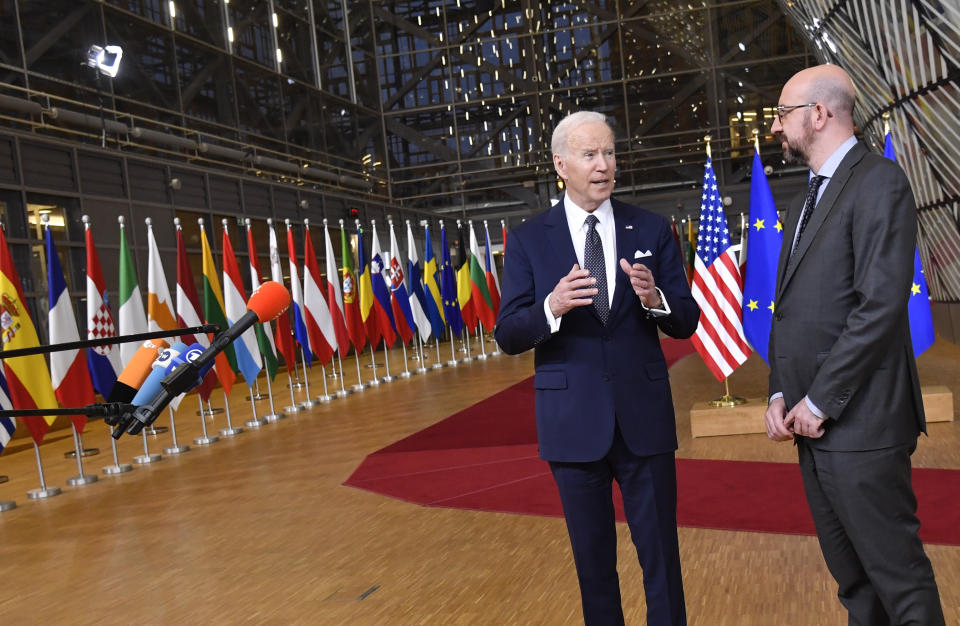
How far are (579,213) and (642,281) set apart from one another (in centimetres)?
38

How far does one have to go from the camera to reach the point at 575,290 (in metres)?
2.39

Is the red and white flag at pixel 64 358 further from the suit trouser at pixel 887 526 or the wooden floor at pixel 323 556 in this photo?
the suit trouser at pixel 887 526

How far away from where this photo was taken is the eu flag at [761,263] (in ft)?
23.4

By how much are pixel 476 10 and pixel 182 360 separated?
25.1m

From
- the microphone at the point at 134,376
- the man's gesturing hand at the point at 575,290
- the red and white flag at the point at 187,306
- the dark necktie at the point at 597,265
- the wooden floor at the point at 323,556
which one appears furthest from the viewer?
the red and white flag at the point at 187,306

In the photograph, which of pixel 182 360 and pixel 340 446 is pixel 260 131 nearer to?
pixel 340 446

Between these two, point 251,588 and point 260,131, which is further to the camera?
point 260,131

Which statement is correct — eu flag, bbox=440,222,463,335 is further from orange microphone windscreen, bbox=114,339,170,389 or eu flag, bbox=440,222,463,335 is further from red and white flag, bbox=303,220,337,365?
orange microphone windscreen, bbox=114,339,170,389

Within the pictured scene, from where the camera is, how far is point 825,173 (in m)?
2.37

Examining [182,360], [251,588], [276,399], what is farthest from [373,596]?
Answer: [276,399]

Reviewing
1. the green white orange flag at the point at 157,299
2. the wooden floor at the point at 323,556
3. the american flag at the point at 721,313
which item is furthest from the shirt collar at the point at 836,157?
the green white orange flag at the point at 157,299

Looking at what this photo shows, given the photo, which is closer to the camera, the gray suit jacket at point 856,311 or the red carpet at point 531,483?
the gray suit jacket at point 856,311

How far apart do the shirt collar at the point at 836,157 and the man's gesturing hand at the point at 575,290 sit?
671 mm

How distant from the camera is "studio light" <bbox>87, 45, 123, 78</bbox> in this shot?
1465 cm
